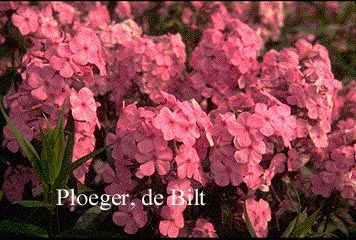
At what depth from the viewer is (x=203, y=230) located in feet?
7.23

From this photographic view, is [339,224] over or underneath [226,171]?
underneath

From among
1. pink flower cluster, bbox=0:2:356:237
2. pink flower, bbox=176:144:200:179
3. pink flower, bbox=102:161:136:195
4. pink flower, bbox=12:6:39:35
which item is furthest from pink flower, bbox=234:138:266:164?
pink flower, bbox=12:6:39:35

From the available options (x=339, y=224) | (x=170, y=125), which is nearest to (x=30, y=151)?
(x=170, y=125)

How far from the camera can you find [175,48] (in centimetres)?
268

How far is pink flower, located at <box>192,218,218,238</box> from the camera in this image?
7.23 feet

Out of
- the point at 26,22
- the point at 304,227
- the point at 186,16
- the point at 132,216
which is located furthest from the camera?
the point at 186,16

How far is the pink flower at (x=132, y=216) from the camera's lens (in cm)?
212

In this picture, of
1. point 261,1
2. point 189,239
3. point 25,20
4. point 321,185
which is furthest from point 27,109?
point 261,1

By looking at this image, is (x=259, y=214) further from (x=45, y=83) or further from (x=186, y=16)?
(x=186, y=16)

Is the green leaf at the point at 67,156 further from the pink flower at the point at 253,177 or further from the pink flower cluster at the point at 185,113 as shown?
the pink flower at the point at 253,177

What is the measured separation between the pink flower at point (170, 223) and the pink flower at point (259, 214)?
30 cm

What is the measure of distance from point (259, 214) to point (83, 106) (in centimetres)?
81

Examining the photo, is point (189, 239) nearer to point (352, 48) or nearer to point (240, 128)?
point (240, 128)

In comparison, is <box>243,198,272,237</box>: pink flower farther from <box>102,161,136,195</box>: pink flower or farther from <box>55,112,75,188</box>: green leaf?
<box>55,112,75,188</box>: green leaf
